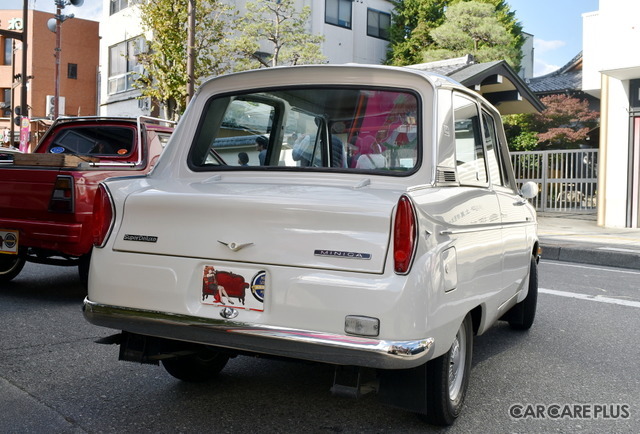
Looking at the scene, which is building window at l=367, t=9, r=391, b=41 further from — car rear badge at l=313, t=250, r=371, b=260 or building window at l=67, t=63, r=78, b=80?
car rear badge at l=313, t=250, r=371, b=260

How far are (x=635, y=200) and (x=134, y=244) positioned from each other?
594 inches

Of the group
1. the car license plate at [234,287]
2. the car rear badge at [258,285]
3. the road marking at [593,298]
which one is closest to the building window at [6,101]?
the road marking at [593,298]

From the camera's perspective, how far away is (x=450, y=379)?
3256mm

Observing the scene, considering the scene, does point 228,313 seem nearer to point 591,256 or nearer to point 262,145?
point 262,145

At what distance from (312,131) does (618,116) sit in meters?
14.5

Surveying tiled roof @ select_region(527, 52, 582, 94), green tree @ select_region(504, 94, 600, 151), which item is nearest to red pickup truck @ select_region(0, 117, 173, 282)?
green tree @ select_region(504, 94, 600, 151)

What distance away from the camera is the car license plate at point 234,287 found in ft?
9.30

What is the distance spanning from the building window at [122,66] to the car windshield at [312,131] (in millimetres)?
24573

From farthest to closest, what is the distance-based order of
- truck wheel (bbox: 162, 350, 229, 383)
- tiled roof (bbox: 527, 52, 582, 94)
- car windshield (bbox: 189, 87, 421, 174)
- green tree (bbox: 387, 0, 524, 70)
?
1. green tree (bbox: 387, 0, 524, 70)
2. tiled roof (bbox: 527, 52, 582, 94)
3. truck wheel (bbox: 162, 350, 229, 383)
4. car windshield (bbox: 189, 87, 421, 174)

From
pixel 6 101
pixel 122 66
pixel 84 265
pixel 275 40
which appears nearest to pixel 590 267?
pixel 84 265

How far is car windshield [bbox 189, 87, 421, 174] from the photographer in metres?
3.32

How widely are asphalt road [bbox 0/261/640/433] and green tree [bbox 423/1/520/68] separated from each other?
26.4 metres

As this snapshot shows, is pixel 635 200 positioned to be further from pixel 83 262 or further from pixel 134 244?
pixel 134 244

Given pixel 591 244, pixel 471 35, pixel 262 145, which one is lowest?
pixel 591 244
